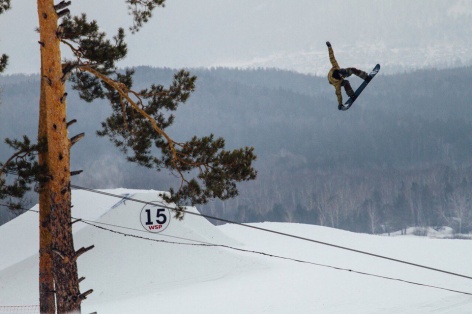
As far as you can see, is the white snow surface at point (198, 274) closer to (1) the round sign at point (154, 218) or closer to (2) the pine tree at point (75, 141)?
(1) the round sign at point (154, 218)

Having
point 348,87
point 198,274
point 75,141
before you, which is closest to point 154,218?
point 198,274

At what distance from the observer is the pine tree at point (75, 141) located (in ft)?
37.6

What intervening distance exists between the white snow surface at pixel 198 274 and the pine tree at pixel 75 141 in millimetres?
7711

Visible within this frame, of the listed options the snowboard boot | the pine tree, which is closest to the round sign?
the pine tree

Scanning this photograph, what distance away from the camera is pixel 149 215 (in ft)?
82.2

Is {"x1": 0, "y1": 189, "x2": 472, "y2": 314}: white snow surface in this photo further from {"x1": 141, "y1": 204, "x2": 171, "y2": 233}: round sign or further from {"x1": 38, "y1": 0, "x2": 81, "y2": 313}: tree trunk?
{"x1": 38, "y1": 0, "x2": 81, "y2": 313}: tree trunk

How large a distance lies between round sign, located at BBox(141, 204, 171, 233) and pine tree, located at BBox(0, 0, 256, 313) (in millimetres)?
10481

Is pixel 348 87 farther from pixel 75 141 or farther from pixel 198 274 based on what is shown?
pixel 198 274

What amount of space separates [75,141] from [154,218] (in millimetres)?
13764

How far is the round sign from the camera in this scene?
2497cm

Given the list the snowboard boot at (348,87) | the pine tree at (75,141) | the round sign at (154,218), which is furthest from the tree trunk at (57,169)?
the round sign at (154,218)

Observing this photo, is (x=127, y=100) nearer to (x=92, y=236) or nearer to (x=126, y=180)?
(x=92, y=236)

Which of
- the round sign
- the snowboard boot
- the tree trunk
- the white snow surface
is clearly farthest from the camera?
the round sign

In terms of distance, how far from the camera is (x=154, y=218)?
82.6ft
